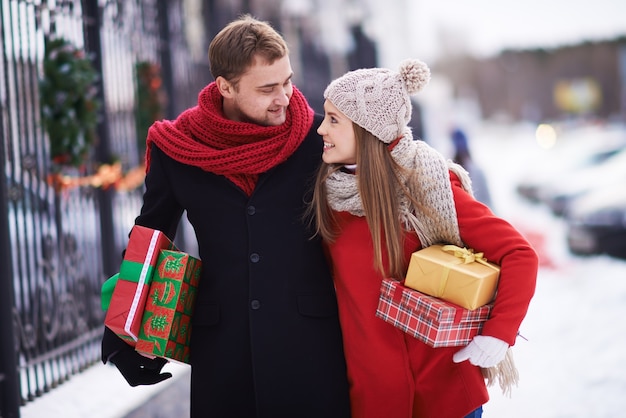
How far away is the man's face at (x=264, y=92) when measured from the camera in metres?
2.35

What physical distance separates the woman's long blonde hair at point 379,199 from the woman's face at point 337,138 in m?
0.02

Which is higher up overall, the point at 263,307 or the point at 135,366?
the point at 263,307

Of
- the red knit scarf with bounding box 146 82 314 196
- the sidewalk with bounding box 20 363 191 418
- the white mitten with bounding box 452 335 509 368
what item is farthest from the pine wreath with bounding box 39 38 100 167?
the white mitten with bounding box 452 335 509 368

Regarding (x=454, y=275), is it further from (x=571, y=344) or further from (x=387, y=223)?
(x=571, y=344)

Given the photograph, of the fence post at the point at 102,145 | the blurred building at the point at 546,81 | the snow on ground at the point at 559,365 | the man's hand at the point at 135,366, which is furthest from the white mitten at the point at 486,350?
the blurred building at the point at 546,81

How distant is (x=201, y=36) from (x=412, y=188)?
25.0 ft

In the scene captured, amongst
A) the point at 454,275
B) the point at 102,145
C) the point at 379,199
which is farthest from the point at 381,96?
the point at 102,145

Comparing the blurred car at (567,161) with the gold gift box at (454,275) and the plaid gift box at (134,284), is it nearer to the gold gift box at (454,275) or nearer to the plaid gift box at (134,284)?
the gold gift box at (454,275)

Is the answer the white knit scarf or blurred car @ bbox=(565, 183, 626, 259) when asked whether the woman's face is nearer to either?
the white knit scarf

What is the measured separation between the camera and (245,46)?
234 cm

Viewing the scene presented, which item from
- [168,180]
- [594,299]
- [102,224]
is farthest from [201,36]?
[168,180]

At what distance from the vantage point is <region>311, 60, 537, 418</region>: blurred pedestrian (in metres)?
2.26

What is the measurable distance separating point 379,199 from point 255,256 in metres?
0.44

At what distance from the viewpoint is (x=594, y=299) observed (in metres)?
8.12
